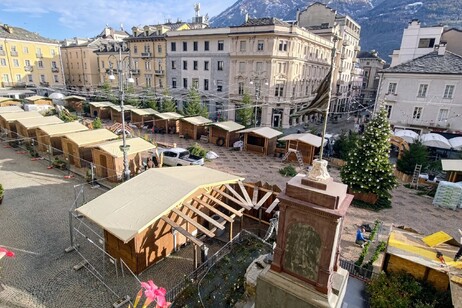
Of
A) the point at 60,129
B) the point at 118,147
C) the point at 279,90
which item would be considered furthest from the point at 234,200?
the point at 279,90

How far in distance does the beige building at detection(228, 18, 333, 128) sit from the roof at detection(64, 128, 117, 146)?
2109 cm

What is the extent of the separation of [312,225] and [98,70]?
7385 centimetres

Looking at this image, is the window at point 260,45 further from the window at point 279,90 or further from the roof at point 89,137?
the roof at point 89,137

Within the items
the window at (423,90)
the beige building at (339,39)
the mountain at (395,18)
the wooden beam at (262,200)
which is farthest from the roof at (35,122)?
the mountain at (395,18)

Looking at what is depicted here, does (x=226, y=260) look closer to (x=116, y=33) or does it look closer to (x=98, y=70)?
(x=98, y=70)

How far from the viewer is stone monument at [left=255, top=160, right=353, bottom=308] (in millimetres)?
6062

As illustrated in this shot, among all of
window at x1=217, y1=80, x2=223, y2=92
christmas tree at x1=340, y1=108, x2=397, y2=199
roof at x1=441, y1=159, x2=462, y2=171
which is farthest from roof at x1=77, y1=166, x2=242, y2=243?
window at x1=217, y1=80, x2=223, y2=92

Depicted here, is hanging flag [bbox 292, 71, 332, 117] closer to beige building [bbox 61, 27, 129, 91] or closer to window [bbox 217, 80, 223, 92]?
window [bbox 217, 80, 223, 92]

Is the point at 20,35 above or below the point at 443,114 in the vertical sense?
above

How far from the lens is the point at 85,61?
6638cm

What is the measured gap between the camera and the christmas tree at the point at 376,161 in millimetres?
17656

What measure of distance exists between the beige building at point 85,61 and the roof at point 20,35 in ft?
21.9

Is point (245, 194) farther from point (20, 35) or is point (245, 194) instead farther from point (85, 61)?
point (85, 61)

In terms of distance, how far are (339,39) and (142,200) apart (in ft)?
171
